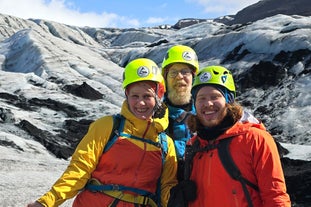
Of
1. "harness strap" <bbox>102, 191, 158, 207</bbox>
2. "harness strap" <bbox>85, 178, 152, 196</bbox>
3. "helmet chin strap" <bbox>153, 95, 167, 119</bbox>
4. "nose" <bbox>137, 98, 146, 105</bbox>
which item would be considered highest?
"nose" <bbox>137, 98, 146, 105</bbox>

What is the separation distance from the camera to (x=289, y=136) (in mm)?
25234

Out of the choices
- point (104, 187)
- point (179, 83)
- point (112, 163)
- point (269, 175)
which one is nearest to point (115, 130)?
point (112, 163)

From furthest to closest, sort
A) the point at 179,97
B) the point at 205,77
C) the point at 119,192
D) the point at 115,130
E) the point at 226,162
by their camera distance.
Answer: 1. the point at 179,97
2. the point at 115,130
3. the point at 119,192
4. the point at 205,77
5. the point at 226,162

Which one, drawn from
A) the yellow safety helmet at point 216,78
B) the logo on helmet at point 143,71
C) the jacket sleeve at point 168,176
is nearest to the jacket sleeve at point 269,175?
the yellow safety helmet at point 216,78

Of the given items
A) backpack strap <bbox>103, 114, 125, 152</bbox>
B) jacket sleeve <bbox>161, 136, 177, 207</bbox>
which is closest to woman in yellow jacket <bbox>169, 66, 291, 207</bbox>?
jacket sleeve <bbox>161, 136, 177, 207</bbox>

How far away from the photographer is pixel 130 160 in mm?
5043

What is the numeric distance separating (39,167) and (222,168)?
12144 mm

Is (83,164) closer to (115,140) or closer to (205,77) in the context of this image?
(115,140)

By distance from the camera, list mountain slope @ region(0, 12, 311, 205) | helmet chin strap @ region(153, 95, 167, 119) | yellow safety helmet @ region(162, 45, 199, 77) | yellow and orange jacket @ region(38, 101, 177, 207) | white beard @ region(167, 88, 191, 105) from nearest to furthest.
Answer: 1. yellow and orange jacket @ region(38, 101, 177, 207)
2. helmet chin strap @ region(153, 95, 167, 119)
3. white beard @ region(167, 88, 191, 105)
4. yellow safety helmet @ region(162, 45, 199, 77)
5. mountain slope @ region(0, 12, 311, 205)

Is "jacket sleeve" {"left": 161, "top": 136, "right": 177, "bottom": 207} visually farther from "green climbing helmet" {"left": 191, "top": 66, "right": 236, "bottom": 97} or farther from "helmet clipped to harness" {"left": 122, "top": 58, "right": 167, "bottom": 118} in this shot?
"green climbing helmet" {"left": 191, "top": 66, "right": 236, "bottom": 97}

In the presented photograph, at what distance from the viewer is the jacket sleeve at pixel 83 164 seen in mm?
4755

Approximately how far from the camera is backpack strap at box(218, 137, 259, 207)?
4289 mm

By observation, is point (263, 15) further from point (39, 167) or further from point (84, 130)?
point (39, 167)

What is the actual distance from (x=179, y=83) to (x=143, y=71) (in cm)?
122
